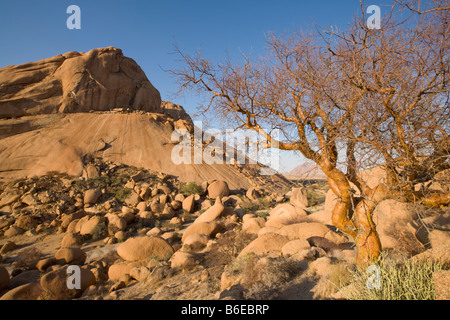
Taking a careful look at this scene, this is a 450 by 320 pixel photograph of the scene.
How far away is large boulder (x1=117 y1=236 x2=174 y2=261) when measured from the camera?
8039 millimetres

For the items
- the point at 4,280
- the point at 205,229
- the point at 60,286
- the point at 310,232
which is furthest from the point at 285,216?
the point at 4,280

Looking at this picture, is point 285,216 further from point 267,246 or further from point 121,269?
point 121,269

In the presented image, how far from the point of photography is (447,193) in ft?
13.9

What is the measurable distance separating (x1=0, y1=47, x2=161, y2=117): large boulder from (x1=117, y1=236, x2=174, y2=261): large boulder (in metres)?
22.7

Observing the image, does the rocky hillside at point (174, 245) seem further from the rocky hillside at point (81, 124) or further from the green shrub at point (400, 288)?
the rocky hillside at point (81, 124)

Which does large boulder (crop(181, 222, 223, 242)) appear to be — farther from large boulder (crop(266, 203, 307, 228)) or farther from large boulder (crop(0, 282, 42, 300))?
large boulder (crop(0, 282, 42, 300))

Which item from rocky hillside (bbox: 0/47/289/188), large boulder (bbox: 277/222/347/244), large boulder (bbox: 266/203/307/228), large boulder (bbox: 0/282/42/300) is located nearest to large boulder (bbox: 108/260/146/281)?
large boulder (bbox: 0/282/42/300)

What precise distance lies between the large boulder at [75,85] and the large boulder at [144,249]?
2270 centimetres

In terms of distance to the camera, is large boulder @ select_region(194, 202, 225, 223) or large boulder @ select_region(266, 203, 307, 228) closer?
large boulder @ select_region(266, 203, 307, 228)

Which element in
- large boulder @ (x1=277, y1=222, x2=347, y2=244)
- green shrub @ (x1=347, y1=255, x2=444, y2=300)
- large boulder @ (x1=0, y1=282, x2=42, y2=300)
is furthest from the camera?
large boulder @ (x1=277, y1=222, x2=347, y2=244)

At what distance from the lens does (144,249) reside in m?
8.16

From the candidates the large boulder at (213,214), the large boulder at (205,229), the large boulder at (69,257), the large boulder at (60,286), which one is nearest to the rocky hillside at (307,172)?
the large boulder at (205,229)
